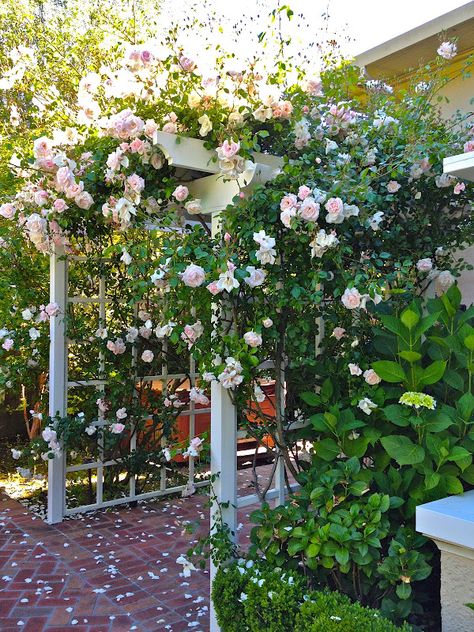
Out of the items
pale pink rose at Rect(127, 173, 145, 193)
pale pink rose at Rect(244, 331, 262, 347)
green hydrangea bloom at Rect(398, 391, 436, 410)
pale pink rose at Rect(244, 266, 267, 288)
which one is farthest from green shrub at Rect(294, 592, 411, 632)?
pale pink rose at Rect(127, 173, 145, 193)

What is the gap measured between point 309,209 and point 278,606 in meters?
1.69

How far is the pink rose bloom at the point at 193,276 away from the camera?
2.74 metres

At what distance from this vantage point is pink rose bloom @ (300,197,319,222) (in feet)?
8.59

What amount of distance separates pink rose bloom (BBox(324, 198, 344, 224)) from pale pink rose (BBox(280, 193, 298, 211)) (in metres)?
0.14

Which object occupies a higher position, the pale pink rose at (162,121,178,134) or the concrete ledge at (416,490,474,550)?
the pale pink rose at (162,121,178,134)

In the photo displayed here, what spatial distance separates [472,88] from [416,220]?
2.04 m

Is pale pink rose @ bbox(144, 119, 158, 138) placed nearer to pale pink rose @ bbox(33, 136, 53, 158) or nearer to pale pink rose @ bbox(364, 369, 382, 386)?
pale pink rose @ bbox(33, 136, 53, 158)

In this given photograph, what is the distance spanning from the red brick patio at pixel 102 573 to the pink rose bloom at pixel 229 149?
1823mm

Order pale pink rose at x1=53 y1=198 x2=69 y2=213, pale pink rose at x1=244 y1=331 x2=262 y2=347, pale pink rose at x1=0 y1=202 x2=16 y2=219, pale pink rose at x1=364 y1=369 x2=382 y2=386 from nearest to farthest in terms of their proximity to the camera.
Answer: pale pink rose at x1=244 y1=331 x2=262 y2=347, pale pink rose at x1=364 y1=369 x2=382 y2=386, pale pink rose at x1=53 y1=198 x2=69 y2=213, pale pink rose at x1=0 y1=202 x2=16 y2=219

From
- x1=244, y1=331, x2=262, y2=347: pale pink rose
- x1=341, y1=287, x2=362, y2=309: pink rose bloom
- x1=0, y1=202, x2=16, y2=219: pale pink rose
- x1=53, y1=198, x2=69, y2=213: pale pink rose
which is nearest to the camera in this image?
x1=341, y1=287, x2=362, y2=309: pink rose bloom

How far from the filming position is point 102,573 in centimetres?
376

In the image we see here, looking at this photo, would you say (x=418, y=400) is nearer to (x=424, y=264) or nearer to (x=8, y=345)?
(x=424, y=264)

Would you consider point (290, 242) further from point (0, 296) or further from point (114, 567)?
point (0, 296)

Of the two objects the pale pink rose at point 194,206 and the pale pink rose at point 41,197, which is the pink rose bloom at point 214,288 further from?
the pale pink rose at point 41,197
